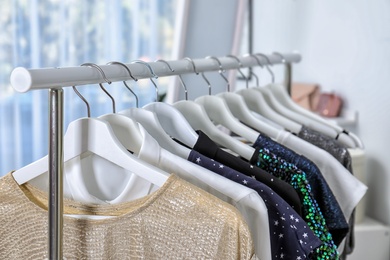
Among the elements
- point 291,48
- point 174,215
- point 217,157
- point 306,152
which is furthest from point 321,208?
point 291,48

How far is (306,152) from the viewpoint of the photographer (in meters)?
1.35

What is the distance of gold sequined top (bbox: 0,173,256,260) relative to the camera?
2.97ft

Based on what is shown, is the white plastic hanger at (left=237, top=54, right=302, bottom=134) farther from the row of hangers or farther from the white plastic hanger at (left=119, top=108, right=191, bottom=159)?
the white plastic hanger at (left=119, top=108, right=191, bottom=159)

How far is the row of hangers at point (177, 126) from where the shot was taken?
0.97 m

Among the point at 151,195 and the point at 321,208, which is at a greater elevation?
the point at 151,195

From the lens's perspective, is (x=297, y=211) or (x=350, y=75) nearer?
(x=297, y=211)

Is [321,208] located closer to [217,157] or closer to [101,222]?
[217,157]

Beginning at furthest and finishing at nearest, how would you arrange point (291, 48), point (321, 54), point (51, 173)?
1. point (291, 48)
2. point (321, 54)
3. point (51, 173)

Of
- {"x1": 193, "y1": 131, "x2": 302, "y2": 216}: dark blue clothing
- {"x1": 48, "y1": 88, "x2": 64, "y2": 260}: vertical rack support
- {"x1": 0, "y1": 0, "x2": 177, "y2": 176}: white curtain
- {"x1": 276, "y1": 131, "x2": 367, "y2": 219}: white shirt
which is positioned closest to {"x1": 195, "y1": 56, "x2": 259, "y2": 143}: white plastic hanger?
{"x1": 276, "y1": 131, "x2": 367, "y2": 219}: white shirt

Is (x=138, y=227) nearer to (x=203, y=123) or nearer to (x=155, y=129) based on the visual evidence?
(x=155, y=129)

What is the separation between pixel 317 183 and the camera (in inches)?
48.5

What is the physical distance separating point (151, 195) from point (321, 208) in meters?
0.45

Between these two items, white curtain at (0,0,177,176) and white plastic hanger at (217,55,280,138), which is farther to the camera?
white curtain at (0,0,177,176)

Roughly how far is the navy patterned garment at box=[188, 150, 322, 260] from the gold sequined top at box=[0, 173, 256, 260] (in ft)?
0.42
